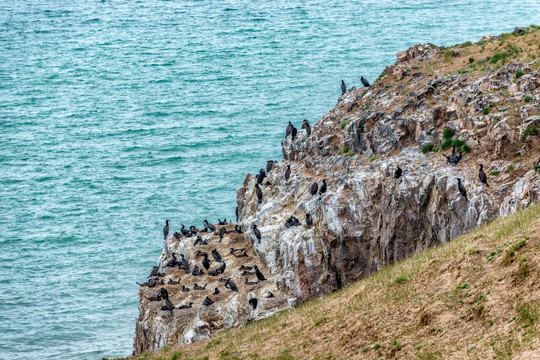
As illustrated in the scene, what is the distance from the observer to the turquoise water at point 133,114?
71812mm

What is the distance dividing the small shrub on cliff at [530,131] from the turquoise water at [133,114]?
1401 inches

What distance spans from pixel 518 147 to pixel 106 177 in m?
66.4

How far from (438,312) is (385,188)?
52.0 feet

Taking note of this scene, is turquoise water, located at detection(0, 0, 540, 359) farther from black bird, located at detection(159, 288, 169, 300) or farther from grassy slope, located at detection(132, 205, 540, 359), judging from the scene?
grassy slope, located at detection(132, 205, 540, 359)

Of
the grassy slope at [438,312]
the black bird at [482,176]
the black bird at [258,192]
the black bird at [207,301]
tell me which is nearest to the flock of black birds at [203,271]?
the black bird at [207,301]

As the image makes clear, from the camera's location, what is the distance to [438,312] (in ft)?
86.4

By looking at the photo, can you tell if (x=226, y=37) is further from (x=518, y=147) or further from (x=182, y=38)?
(x=518, y=147)

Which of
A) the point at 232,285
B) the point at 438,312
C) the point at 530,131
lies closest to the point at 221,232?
the point at 232,285

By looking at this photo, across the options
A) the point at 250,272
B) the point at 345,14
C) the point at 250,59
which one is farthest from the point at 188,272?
the point at 345,14

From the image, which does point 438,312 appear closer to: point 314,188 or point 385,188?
point 385,188

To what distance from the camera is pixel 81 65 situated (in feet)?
465

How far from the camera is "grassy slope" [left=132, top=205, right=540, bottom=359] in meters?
23.5

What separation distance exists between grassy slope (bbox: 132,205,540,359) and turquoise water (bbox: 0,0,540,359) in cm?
3068

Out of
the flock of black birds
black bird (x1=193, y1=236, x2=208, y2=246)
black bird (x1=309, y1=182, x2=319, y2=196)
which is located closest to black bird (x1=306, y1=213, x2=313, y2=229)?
black bird (x1=309, y1=182, x2=319, y2=196)
